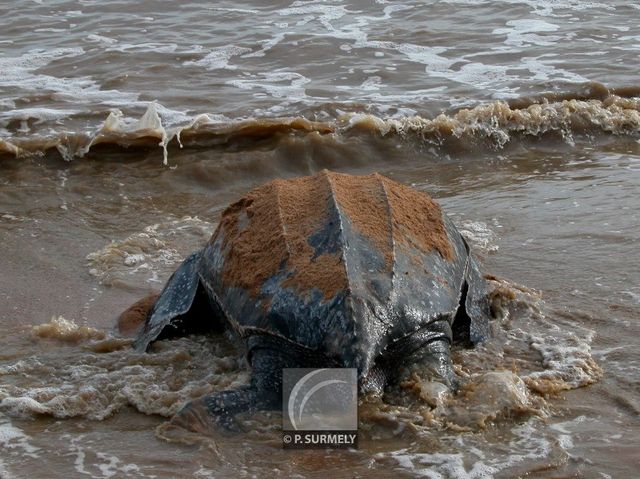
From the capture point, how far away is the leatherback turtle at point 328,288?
312cm

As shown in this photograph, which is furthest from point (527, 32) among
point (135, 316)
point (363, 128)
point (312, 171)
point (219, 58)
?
point (135, 316)

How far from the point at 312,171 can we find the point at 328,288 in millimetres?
3633

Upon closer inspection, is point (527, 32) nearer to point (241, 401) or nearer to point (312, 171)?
point (312, 171)

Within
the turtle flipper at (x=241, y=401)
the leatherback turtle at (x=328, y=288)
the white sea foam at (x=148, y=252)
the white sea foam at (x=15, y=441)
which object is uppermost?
the leatherback turtle at (x=328, y=288)

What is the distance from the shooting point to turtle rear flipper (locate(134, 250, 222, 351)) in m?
3.80

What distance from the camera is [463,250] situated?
13.1ft

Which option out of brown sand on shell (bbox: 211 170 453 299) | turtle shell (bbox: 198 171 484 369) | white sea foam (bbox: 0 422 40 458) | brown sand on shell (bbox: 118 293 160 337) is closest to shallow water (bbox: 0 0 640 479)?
white sea foam (bbox: 0 422 40 458)

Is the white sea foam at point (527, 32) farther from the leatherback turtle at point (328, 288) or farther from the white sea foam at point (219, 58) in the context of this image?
the leatherback turtle at point (328, 288)

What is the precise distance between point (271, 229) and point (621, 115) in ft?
14.9

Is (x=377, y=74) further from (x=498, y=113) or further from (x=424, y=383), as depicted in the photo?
(x=424, y=383)

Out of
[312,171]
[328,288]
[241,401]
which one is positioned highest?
[328,288]

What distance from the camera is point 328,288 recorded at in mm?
3180

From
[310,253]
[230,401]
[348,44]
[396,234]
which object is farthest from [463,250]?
[348,44]

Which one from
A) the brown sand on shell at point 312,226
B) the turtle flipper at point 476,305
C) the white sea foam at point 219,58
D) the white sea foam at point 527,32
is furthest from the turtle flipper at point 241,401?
the white sea foam at point 527,32
